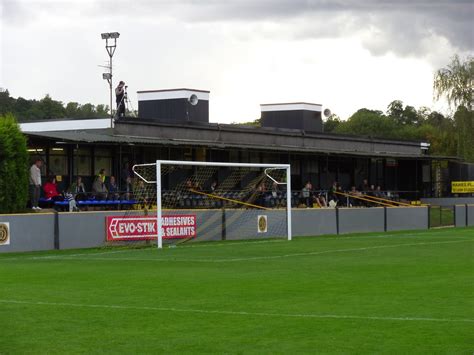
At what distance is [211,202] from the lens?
4238cm

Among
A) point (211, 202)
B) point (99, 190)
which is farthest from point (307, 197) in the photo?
point (99, 190)

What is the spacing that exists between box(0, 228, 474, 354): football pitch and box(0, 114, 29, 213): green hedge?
22.1 ft

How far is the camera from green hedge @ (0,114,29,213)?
3362cm

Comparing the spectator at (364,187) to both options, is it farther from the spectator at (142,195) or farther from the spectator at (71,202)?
the spectator at (71,202)

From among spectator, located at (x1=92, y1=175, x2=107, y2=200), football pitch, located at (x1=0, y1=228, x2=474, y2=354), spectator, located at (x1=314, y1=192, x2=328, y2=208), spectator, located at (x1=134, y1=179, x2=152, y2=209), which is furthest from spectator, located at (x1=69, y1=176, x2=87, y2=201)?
spectator, located at (x1=314, y1=192, x2=328, y2=208)

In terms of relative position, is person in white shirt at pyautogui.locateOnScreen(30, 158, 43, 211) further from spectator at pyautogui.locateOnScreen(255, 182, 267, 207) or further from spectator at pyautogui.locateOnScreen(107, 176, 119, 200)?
spectator at pyautogui.locateOnScreen(255, 182, 267, 207)

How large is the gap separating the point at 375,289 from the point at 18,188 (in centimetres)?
1930

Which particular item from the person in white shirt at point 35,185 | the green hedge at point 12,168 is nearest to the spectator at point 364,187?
the person in white shirt at point 35,185

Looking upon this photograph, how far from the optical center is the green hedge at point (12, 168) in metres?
33.6

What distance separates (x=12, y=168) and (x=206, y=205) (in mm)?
9775

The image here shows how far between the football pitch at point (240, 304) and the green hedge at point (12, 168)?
6732mm

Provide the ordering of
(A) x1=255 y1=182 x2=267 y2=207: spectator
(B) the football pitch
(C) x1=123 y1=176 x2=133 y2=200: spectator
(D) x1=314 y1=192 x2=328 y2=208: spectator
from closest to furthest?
→ (B) the football pitch, (C) x1=123 y1=176 x2=133 y2=200: spectator, (A) x1=255 y1=182 x2=267 y2=207: spectator, (D) x1=314 y1=192 x2=328 y2=208: spectator

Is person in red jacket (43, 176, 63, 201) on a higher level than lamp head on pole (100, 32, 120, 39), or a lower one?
lower

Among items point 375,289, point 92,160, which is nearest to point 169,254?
point 375,289
